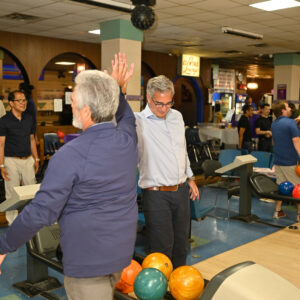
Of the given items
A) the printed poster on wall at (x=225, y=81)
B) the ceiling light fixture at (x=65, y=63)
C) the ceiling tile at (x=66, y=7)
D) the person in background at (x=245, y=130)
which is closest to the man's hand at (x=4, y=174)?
the ceiling tile at (x=66, y=7)

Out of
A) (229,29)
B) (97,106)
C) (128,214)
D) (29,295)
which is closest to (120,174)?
(128,214)

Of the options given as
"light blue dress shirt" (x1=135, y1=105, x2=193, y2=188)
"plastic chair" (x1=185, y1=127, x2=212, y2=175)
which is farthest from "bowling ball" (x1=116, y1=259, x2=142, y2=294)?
"plastic chair" (x1=185, y1=127, x2=212, y2=175)

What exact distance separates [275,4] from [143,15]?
2487mm

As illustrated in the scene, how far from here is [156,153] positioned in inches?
114

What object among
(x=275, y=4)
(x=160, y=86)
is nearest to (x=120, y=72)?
(x=160, y=86)

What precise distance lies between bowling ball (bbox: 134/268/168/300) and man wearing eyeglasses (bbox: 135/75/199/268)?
2.71ft

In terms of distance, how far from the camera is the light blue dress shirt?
2.88 m

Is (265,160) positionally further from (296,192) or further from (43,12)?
(43,12)

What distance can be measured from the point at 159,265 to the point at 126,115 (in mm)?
864

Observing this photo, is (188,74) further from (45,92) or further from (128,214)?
(128,214)

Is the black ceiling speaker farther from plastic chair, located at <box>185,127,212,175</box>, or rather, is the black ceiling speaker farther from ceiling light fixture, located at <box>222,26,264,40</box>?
plastic chair, located at <box>185,127,212,175</box>

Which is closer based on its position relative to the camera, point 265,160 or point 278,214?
point 278,214

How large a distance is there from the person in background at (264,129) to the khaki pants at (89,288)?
6.94 meters

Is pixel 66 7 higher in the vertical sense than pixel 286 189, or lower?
higher
